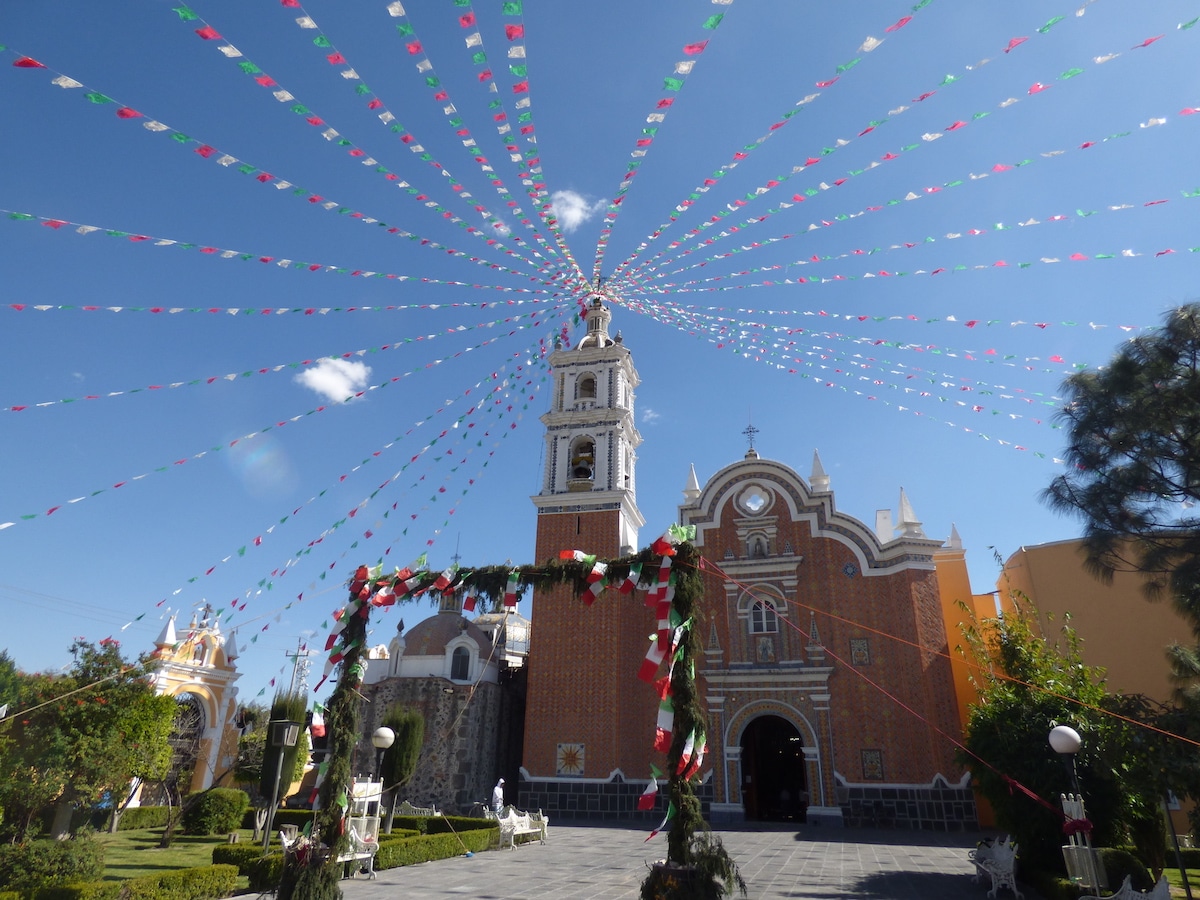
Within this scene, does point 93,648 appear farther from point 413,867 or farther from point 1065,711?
point 1065,711

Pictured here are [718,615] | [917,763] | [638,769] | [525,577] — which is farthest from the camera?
[718,615]

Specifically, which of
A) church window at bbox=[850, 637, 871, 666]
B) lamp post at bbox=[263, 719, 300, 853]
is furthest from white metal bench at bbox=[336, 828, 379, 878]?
church window at bbox=[850, 637, 871, 666]

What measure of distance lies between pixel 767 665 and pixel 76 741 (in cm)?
1923

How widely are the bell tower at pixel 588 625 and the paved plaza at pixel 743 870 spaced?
191 inches

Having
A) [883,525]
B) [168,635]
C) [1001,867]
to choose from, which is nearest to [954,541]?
[883,525]

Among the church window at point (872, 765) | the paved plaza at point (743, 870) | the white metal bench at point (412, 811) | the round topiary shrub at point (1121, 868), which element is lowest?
the paved plaza at point (743, 870)

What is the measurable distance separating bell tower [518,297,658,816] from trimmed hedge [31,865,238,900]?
13.4 meters

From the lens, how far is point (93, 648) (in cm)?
1689

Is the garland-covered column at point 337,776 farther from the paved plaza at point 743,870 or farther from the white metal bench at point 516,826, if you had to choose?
the white metal bench at point 516,826

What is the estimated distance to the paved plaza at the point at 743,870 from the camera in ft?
35.4

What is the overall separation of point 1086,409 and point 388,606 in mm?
12715

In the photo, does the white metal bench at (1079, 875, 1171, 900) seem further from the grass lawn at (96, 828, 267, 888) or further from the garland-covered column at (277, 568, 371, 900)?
the grass lawn at (96, 828, 267, 888)

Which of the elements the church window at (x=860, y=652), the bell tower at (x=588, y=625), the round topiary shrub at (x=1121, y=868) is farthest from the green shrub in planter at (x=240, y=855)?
the church window at (x=860, y=652)

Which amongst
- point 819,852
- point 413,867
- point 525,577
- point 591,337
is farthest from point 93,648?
point 591,337
